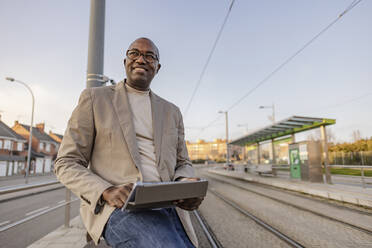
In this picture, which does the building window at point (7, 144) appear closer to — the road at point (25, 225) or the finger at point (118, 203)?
the road at point (25, 225)

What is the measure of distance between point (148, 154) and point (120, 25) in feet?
20.5

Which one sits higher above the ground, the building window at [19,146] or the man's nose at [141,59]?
the building window at [19,146]

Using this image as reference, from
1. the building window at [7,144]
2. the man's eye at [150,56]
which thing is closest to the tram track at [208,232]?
the man's eye at [150,56]

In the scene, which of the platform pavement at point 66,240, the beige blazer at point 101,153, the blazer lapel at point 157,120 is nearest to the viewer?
the beige blazer at point 101,153

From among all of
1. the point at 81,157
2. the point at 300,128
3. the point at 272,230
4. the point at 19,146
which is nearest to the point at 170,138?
the point at 81,157

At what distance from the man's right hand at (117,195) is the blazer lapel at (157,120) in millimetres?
379

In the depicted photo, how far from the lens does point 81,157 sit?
127 centimetres

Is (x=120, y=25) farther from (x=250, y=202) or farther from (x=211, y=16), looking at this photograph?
(x=250, y=202)

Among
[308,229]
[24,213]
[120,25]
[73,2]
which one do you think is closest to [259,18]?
[120,25]

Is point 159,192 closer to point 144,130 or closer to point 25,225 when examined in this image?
point 144,130

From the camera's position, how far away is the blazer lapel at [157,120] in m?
1.46

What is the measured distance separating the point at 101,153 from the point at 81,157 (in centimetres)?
11

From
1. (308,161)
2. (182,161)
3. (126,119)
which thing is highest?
(126,119)

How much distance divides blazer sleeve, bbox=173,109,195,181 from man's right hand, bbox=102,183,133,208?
0.54 metres
